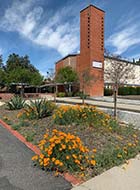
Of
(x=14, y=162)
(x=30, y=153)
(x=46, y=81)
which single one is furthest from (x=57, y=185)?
(x=46, y=81)

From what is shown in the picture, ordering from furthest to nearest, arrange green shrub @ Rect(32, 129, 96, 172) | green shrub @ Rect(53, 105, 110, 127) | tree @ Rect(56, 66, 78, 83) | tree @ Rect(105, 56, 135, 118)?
tree @ Rect(56, 66, 78, 83), tree @ Rect(105, 56, 135, 118), green shrub @ Rect(53, 105, 110, 127), green shrub @ Rect(32, 129, 96, 172)

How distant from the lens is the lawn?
370 cm

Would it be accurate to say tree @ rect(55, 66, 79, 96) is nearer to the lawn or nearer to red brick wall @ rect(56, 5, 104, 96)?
red brick wall @ rect(56, 5, 104, 96)

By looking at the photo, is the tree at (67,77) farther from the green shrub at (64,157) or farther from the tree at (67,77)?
the green shrub at (64,157)

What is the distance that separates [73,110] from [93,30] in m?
31.3

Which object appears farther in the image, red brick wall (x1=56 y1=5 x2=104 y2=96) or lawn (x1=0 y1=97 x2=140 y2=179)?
red brick wall (x1=56 y1=5 x2=104 y2=96)

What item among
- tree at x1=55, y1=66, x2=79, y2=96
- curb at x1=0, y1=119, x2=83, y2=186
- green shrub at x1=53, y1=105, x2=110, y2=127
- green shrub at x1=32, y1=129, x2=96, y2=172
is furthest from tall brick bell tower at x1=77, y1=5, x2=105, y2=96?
green shrub at x1=32, y1=129, x2=96, y2=172

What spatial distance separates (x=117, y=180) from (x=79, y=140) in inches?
42.4

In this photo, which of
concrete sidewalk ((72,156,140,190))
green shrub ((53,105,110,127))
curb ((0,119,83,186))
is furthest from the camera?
green shrub ((53,105,110,127))

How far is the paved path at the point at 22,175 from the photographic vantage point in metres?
3.15

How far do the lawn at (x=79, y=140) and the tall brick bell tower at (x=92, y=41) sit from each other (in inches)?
1086

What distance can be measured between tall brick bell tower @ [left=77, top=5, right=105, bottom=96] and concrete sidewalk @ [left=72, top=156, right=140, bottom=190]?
102ft

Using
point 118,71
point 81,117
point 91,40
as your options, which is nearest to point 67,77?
point 91,40

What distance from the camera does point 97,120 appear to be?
Result: 256 inches
